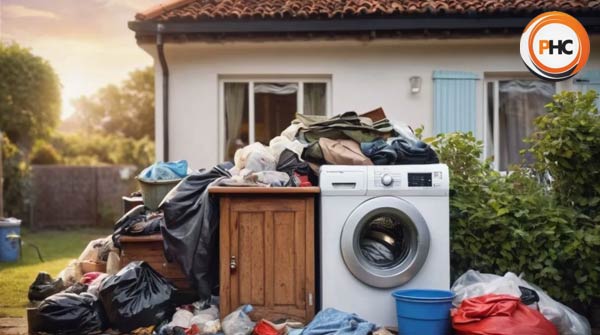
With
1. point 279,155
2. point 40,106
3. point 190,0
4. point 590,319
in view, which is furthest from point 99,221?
point 590,319

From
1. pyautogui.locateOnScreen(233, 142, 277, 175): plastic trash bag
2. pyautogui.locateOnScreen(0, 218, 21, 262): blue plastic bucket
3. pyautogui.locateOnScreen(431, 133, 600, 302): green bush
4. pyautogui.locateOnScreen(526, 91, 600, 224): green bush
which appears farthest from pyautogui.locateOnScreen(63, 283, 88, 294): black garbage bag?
pyautogui.locateOnScreen(0, 218, 21, 262): blue plastic bucket

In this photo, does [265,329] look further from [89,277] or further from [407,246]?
[89,277]

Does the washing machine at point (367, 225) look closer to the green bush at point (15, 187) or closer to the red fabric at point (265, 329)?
the red fabric at point (265, 329)

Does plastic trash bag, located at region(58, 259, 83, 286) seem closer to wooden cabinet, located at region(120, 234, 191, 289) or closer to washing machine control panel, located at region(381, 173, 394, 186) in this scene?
wooden cabinet, located at region(120, 234, 191, 289)

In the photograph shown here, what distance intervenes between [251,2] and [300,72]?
44.9 inches

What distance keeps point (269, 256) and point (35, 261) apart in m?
5.65

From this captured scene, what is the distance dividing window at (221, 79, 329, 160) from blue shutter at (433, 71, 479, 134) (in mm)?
1447

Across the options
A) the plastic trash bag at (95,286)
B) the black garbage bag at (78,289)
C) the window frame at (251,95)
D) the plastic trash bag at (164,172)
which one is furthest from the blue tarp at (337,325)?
the window frame at (251,95)

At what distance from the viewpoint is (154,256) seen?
595cm

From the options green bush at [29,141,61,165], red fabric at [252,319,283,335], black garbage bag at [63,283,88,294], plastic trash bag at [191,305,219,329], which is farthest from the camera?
green bush at [29,141,61,165]

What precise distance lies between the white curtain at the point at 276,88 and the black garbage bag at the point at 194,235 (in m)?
3.08

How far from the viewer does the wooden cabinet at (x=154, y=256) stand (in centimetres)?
593

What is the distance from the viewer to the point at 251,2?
28.0 ft

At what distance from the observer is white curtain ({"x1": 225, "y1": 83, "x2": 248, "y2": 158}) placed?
845 cm
